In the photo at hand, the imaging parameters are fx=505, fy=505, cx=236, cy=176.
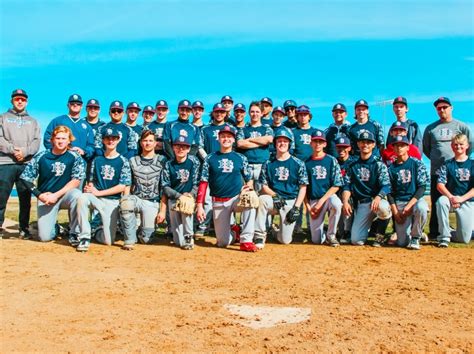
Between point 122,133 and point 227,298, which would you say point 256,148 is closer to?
Answer: point 122,133

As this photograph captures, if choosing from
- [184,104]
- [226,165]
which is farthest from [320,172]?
[184,104]

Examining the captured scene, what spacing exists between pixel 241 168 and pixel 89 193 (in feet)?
Answer: 8.11

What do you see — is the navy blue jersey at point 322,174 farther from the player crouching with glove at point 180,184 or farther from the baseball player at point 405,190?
the player crouching with glove at point 180,184

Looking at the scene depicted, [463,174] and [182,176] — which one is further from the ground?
[463,174]

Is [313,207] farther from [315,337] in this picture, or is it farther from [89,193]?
[315,337]

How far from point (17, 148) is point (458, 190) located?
25.0 feet


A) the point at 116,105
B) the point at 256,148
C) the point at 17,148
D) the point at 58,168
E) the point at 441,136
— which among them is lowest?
the point at 58,168

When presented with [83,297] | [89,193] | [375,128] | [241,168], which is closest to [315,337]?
[83,297]

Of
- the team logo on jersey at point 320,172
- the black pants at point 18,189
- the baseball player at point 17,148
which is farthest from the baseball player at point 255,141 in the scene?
the black pants at point 18,189

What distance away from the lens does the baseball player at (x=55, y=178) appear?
8.04 m

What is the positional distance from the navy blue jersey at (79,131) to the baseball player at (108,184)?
0.81m

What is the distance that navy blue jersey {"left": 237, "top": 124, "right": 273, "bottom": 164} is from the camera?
30.3ft

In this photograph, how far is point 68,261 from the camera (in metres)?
6.78

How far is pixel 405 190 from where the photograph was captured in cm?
851
